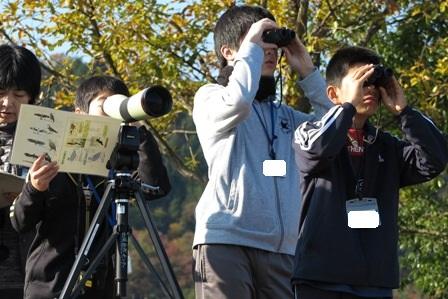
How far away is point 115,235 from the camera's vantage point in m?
4.47

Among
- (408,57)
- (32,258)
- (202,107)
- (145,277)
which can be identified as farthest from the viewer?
(145,277)

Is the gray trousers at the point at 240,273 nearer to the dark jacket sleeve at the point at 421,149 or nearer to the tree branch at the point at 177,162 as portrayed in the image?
the dark jacket sleeve at the point at 421,149

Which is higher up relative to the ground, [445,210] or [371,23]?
[371,23]

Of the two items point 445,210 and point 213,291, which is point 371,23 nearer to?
point 445,210

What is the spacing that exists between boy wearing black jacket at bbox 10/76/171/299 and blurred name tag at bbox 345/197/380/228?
2.90ft

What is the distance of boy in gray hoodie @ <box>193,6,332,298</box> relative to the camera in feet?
15.1

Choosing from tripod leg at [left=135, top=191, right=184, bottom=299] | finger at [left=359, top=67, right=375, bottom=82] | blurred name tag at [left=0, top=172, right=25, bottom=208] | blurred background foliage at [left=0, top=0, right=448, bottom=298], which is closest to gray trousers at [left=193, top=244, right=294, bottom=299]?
tripod leg at [left=135, top=191, right=184, bottom=299]

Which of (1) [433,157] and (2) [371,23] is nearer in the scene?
(1) [433,157]

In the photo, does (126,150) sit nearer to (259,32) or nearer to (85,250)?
(85,250)

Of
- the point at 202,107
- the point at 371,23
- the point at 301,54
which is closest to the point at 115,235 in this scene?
the point at 202,107

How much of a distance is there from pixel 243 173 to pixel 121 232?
0.53m

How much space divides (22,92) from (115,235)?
4.02 feet

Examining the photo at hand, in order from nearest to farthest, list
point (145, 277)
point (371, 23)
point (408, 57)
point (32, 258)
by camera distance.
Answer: point (32, 258) → point (371, 23) → point (408, 57) → point (145, 277)

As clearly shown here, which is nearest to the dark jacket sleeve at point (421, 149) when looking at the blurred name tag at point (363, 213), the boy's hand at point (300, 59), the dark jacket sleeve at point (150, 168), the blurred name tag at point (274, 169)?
the blurred name tag at point (363, 213)
